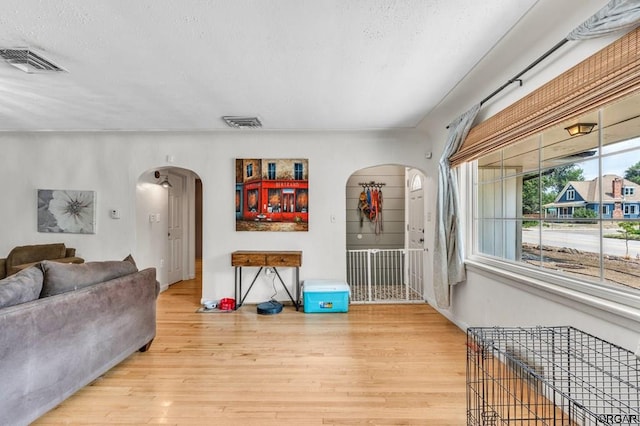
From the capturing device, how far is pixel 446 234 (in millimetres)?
3395

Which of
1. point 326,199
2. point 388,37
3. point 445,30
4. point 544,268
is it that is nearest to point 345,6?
point 388,37

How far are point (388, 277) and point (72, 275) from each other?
464 centimetres

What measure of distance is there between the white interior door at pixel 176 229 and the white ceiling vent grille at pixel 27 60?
10.5 ft

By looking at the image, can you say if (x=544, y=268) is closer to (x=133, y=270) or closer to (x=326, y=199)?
(x=326, y=199)

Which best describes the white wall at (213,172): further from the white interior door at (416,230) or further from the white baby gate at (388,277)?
Answer: the white baby gate at (388,277)

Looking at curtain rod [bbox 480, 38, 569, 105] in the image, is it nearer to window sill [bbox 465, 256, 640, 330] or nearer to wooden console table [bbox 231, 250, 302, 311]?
window sill [bbox 465, 256, 640, 330]

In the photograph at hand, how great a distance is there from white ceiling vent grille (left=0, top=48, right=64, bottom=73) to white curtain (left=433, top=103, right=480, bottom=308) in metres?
3.54

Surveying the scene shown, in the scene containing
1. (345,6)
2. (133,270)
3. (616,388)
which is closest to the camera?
(616,388)

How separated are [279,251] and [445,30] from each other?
3123mm

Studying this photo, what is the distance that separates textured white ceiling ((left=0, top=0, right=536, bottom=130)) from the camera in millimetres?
1851

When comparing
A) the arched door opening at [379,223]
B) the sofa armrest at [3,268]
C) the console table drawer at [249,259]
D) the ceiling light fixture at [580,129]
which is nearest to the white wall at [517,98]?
the ceiling light fixture at [580,129]

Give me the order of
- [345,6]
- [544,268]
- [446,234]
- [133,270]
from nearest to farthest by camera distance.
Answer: [345,6] → [544,268] → [133,270] → [446,234]

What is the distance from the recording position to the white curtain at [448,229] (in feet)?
10.8

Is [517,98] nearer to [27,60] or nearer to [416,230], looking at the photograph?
[416,230]
